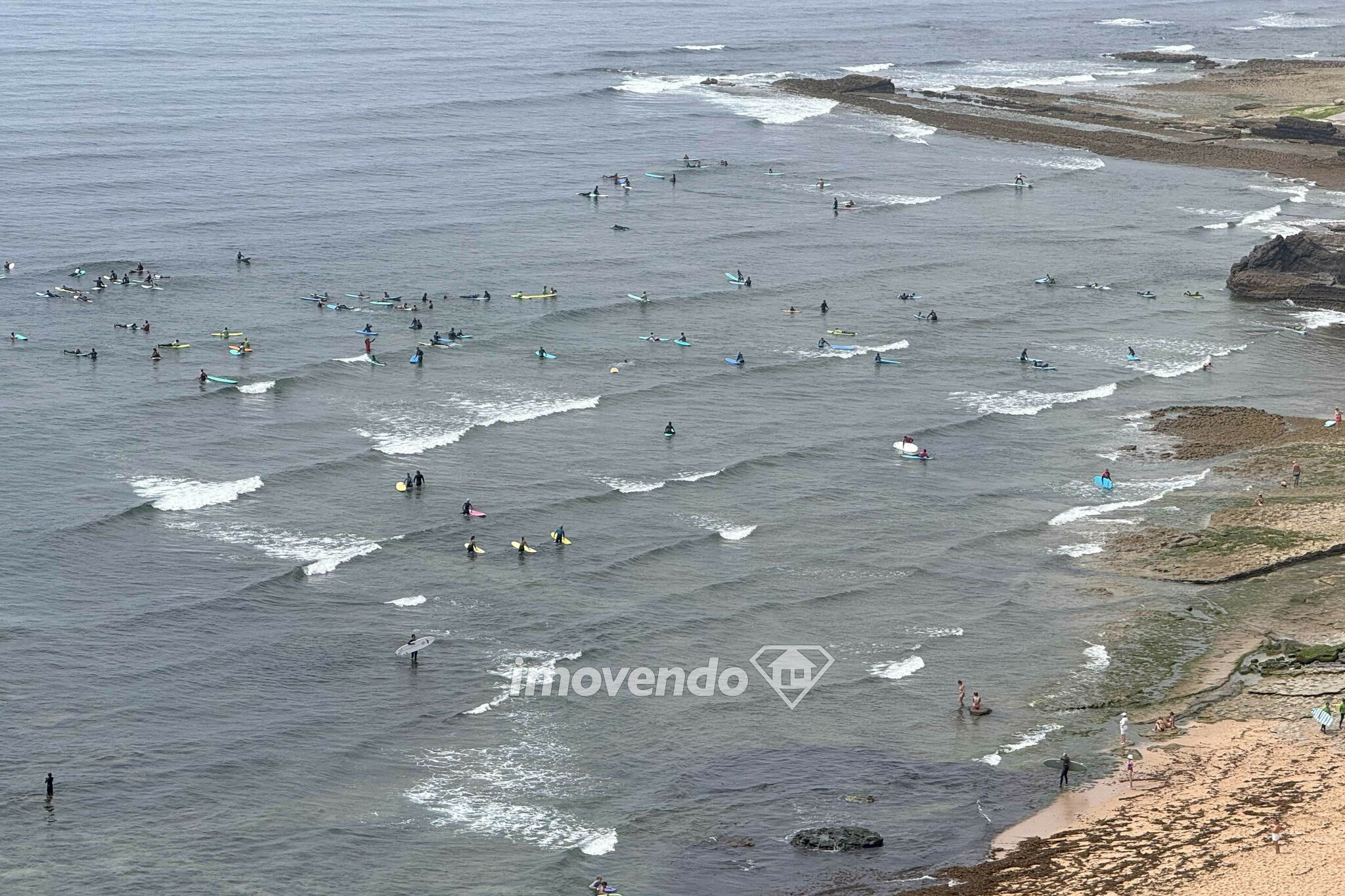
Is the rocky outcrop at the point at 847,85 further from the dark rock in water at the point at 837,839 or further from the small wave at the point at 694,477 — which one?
the dark rock in water at the point at 837,839

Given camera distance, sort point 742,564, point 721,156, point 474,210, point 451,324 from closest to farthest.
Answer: point 742,564
point 451,324
point 474,210
point 721,156

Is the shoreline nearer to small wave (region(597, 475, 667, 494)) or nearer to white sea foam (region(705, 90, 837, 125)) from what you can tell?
white sea foam (region(705, 90, 837, 125))

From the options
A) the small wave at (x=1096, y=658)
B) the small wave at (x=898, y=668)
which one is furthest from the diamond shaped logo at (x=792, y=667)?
the small wave at (x=1096, y=658)

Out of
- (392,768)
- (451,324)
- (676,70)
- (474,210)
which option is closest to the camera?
(392,768)

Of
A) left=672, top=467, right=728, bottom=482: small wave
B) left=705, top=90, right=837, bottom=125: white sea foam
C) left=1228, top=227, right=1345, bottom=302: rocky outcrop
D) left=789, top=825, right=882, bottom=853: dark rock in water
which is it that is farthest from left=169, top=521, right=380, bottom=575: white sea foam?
left=705, top=90, right=837, bottom=125: white sea foam

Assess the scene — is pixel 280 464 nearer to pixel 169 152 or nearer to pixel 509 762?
pixel 509 762

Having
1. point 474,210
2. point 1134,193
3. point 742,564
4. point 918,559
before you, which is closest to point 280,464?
point 742,564
